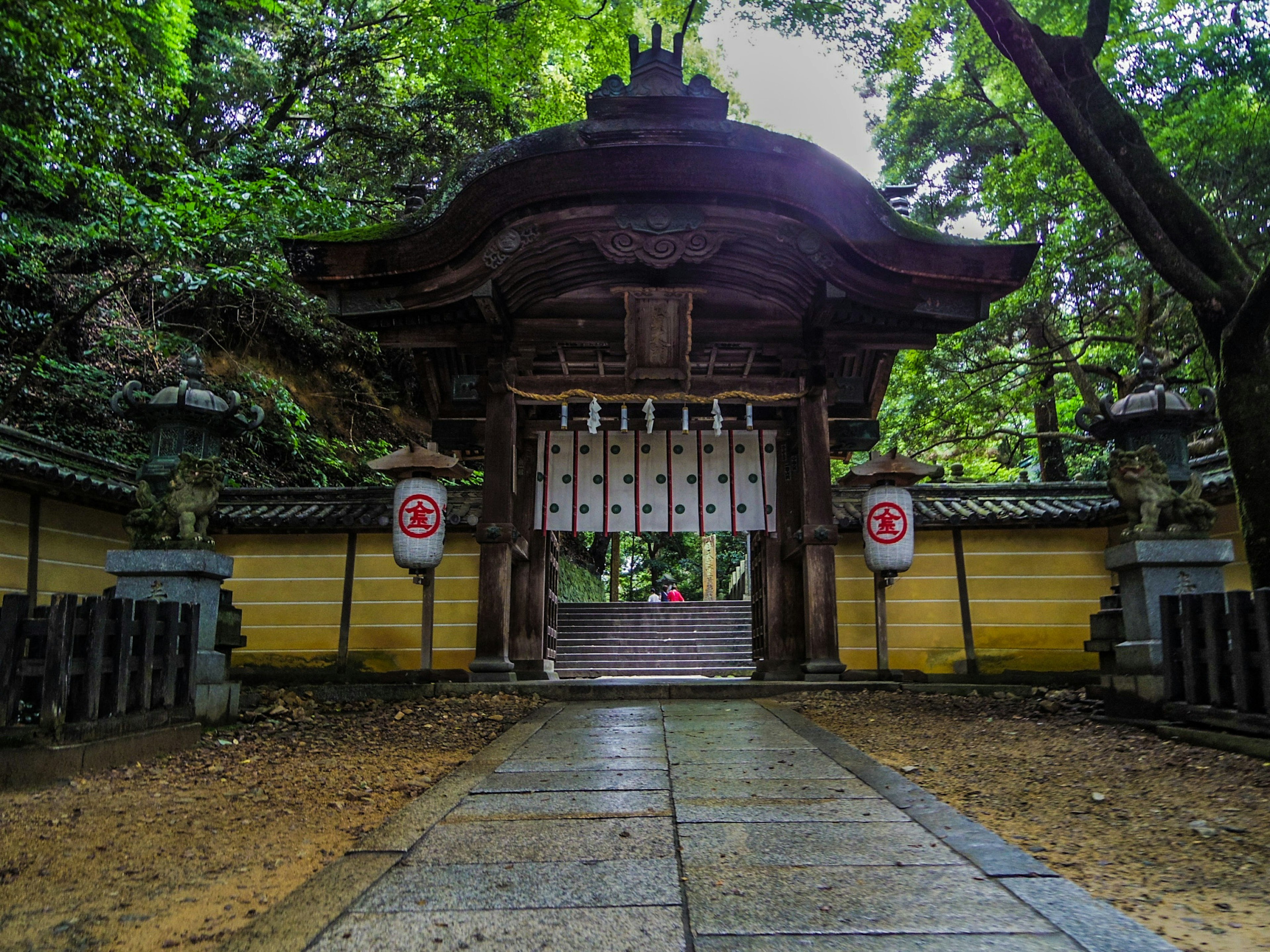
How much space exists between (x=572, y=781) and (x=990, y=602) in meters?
7.62

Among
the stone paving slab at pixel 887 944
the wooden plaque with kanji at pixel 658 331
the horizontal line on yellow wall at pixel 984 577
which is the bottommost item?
the stone paving slab at pixel 887 944

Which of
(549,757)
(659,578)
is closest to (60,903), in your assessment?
(549,757)

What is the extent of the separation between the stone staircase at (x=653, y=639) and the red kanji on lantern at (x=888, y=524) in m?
6.58

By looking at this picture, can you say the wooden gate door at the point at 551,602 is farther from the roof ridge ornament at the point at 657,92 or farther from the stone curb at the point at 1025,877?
the stone curb at the point at 1025,877

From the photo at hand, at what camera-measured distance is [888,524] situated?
27.0 ft

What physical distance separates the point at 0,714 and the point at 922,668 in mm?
9030

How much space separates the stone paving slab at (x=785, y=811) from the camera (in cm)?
313

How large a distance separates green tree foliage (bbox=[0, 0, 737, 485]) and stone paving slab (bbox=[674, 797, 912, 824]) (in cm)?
786

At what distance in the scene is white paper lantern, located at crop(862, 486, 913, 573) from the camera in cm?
821

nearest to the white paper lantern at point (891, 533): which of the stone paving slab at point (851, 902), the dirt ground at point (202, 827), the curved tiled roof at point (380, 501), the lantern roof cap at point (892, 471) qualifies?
the lantern roof cap at point (892, 471)

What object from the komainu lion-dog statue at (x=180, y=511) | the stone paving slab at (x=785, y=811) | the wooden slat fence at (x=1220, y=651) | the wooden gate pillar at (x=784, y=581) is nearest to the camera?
the stone paving slab at (x=785, y=811)

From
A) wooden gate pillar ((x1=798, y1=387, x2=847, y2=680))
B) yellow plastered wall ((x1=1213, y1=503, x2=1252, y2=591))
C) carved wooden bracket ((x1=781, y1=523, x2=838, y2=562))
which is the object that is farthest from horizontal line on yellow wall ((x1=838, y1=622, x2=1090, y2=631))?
carved wooden bracket ((x1=781, y1=523, x2=838, y2=562))

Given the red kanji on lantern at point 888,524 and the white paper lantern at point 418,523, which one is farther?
the red kanji on lantern at point 888,524

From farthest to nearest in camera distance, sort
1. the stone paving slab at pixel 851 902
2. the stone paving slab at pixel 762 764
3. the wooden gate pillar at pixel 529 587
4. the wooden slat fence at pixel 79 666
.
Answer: the wooden gate pillar at pixel 529 587
the wooden slat fence at pixel 79 666
the stone paving slab at pixel 762 764
the stone paving slab at pixel 851 902
